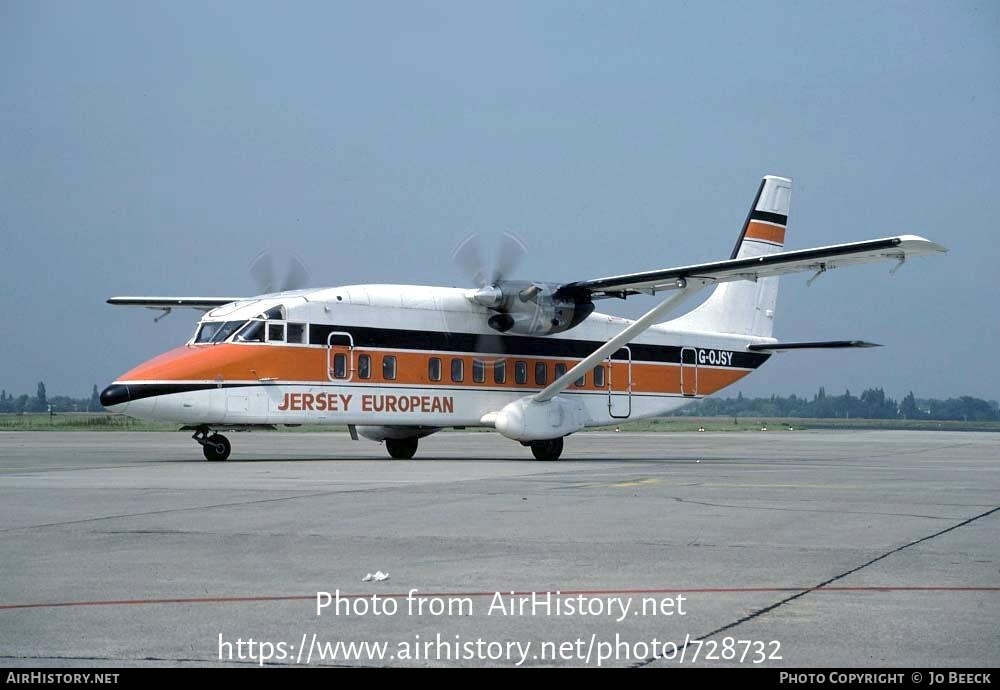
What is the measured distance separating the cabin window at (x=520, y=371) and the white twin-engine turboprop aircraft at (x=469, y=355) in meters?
0.04

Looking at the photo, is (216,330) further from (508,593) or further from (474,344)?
(508,593)

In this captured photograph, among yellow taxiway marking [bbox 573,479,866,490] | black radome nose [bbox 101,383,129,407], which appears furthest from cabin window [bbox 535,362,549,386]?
yellow taxiway marking [bbox 573,479,866,490]

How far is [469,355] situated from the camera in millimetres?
28094

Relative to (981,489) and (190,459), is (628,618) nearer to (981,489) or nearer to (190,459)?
(981,489)

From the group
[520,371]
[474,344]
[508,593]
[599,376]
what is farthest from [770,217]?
[508,593]

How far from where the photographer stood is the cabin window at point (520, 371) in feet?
94.8

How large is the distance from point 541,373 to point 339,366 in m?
5.95

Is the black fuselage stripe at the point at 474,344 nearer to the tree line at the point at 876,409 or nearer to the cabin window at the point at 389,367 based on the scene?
the cabin window at the point at 389,367

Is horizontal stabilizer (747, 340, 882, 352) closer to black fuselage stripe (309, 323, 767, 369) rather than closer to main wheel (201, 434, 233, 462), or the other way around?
black fuselage stripe (309, 323, 767, 369)

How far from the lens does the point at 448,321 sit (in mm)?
27812

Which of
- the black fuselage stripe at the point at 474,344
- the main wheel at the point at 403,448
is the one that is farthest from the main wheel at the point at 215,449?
the main wheel at the point at 403,448

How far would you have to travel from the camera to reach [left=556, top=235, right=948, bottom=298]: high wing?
22.9m

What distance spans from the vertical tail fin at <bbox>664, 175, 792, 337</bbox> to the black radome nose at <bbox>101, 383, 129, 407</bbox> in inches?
616

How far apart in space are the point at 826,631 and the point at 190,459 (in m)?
20.8
